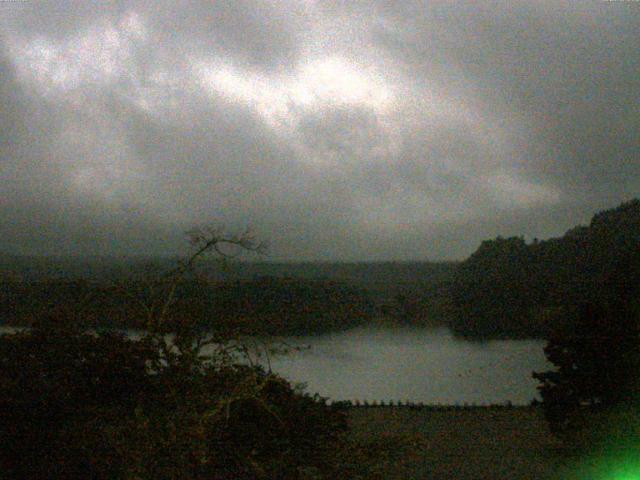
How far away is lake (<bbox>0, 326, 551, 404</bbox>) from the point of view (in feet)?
92.8

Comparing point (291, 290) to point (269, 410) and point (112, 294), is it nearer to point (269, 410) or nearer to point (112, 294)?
point (112, 294)

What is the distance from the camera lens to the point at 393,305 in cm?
5397

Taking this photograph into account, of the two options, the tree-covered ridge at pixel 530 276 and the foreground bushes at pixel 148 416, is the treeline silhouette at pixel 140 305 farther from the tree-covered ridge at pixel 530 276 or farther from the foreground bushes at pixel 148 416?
the tree-covered ridge at pixel 530 276

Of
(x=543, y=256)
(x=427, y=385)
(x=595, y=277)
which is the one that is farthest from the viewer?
(x=543, y=256)

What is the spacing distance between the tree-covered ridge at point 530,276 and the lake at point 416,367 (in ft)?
9.11

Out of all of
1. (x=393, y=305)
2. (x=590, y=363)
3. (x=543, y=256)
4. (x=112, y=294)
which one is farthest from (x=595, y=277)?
(x=112, y=294)

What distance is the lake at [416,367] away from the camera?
92.8 feet

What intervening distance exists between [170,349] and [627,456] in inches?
374

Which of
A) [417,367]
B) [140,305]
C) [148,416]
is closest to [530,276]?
[417,367]

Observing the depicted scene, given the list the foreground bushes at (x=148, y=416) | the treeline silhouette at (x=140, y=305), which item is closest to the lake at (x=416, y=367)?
the treeline silhouette at (x=140, y=305)

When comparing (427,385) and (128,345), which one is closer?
(128,345)

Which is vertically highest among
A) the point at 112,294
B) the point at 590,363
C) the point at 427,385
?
the point at 112,294

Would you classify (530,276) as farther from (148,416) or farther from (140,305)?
(148,416)

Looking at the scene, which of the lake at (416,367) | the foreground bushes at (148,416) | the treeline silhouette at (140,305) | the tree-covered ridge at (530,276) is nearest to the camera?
the foreground bushes at (148,416)
